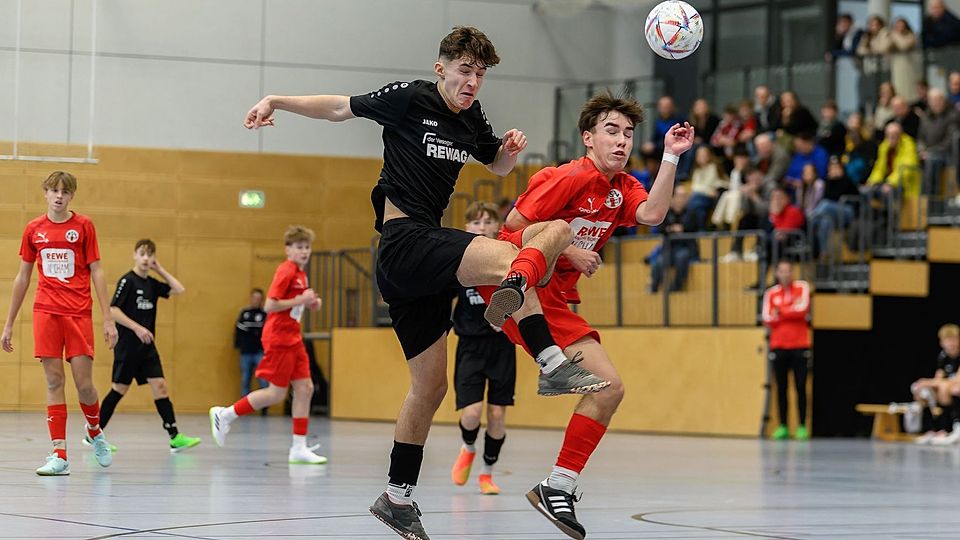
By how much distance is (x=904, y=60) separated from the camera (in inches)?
896

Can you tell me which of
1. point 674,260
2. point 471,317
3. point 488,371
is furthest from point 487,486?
point 674,260

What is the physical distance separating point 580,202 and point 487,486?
3.11 metres

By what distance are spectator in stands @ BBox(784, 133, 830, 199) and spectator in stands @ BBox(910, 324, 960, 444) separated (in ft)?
11.1

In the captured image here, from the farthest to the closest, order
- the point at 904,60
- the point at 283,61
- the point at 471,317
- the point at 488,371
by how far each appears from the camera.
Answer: the point at 283,61
the point at 904,60
the point at 471,317
the point at 488,371

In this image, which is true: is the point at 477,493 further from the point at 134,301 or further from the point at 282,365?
the point at 134,301

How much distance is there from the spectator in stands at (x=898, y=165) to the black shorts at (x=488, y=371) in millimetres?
10913

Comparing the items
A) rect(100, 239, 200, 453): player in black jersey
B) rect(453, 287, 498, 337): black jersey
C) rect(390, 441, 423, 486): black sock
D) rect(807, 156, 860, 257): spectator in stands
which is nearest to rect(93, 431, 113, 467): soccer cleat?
rect(100, 239, 200, 453): player in black jersey

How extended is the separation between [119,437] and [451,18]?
12389 mm

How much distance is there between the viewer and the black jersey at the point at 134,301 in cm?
1334

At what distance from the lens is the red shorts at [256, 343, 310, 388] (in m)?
12.7

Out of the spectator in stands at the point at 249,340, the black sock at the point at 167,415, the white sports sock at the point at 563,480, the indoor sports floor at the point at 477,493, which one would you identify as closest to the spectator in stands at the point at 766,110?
the indoor sports floor at the point at 477,493

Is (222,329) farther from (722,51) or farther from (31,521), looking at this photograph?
(31,521)

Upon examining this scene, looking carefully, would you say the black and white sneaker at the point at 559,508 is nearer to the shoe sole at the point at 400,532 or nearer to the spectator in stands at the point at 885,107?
the shoe sole at the point at 400,532

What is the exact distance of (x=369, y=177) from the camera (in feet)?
87.5
